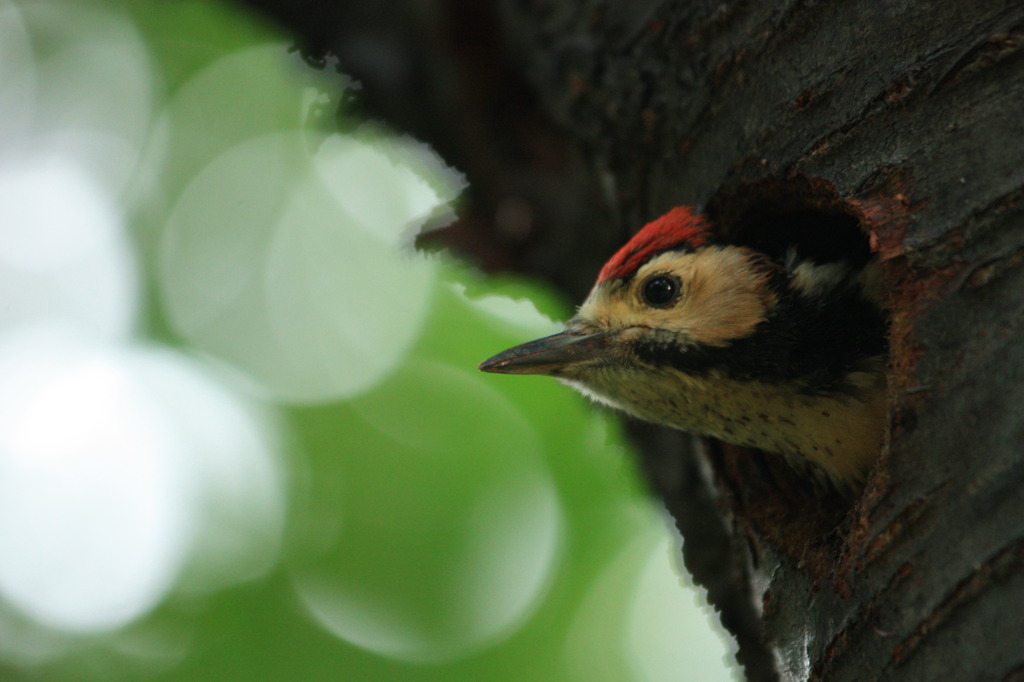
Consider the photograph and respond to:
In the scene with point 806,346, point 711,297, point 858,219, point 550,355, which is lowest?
point 858,219

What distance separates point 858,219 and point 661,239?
2.67 ft

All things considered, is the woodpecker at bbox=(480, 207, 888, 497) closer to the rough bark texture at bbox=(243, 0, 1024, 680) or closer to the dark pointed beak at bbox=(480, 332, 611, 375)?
the dark pointed beak at bbox=(480, 332, 611, 375)

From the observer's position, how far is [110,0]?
6035 millimetres

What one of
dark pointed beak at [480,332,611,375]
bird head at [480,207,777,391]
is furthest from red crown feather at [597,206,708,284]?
dark pointed beak at [480,332,611,375]


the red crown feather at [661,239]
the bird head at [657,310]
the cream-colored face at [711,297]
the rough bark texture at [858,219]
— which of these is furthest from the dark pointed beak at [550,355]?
the rough bark texture at [858,219]

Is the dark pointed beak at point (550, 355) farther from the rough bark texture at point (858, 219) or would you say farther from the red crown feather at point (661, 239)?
the rough bark texture at point (858, 219)

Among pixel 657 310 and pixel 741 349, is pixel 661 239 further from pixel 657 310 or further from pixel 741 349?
pixel 741 349

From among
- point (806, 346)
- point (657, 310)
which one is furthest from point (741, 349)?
point (657, 310)

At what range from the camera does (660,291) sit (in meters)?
2.79

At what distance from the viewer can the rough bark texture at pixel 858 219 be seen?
60.4 inches

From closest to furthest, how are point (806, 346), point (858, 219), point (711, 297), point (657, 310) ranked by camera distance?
point (858, 219) < point (806, 346) < point (711, 297) < point (657, 310)

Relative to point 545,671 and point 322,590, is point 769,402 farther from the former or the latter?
point 322,590

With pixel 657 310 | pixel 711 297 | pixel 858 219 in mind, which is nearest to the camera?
pixel 858 219

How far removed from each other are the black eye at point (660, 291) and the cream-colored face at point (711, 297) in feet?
A: 0.03
